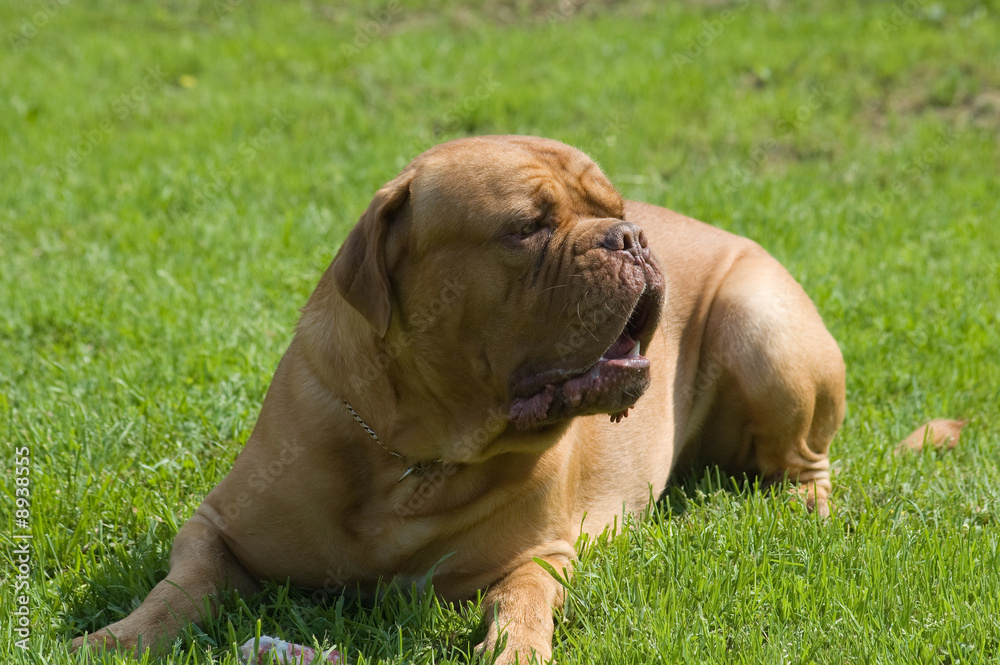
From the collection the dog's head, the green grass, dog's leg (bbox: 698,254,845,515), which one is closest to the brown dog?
the dog's head

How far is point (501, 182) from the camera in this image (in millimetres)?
3027

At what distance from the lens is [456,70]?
898 cm

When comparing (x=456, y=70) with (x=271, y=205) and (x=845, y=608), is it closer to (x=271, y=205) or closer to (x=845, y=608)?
(x=271, y=205)

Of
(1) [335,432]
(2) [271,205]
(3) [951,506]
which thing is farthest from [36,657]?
(2) [271,205]

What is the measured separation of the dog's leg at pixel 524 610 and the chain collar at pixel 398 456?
0.45 meters

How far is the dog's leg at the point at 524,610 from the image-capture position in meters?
2.91

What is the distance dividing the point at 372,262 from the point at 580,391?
0.72 metres

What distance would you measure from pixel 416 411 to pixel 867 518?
1.75m

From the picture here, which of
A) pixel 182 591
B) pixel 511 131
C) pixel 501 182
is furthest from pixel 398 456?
pixel 511 131

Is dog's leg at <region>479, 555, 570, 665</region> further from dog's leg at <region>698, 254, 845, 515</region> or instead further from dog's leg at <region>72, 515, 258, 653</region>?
dog's leg at <region>698, 254, 845, 515</region>

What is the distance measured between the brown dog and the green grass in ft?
0.54

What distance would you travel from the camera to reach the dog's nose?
299 cm

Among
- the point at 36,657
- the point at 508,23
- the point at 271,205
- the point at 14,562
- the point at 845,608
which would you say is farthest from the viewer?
the point at 508,23

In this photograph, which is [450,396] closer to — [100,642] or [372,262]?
[372,262]
